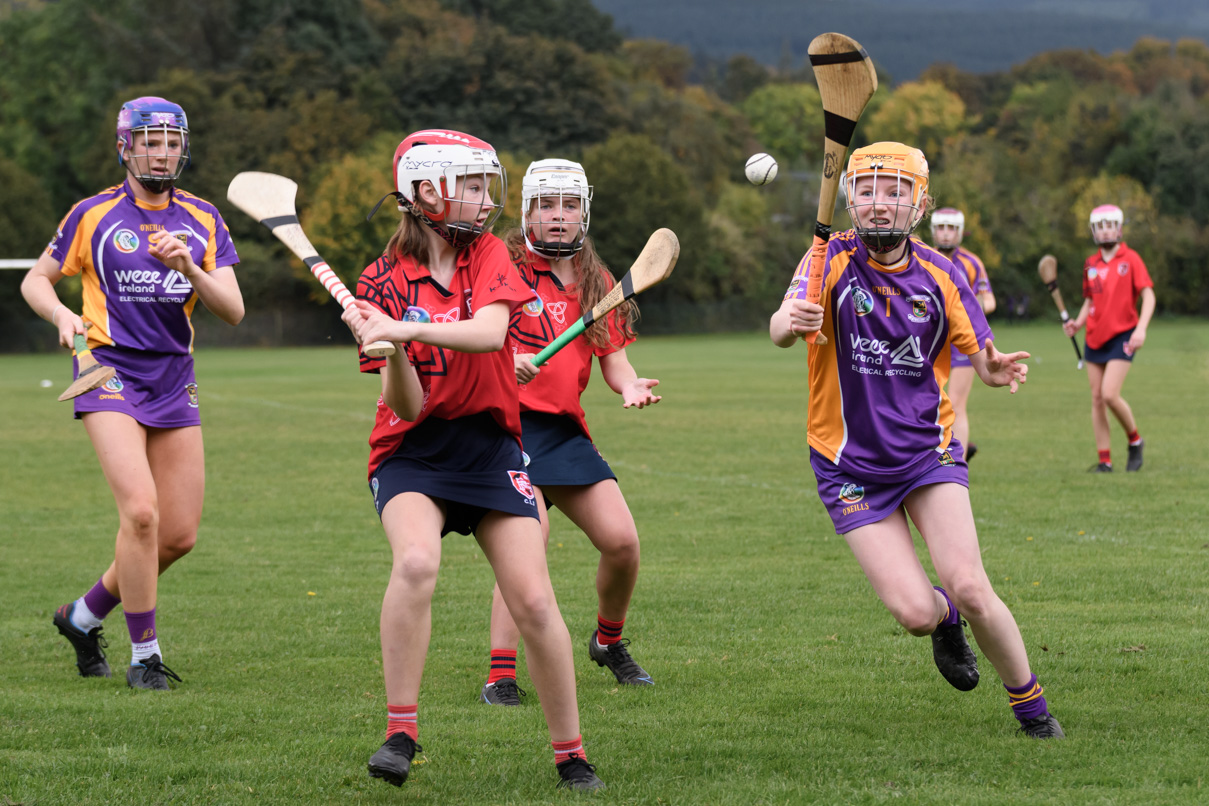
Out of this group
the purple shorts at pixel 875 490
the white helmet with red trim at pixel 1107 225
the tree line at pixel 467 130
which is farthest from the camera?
the tree line at pixel 467 130

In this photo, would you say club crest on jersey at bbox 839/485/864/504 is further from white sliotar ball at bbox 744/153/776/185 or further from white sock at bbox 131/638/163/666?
white sock at bbox 131/638/163/666

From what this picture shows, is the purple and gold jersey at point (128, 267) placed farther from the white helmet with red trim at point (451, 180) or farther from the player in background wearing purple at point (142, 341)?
the white helmet with red trim at point (451, 180)

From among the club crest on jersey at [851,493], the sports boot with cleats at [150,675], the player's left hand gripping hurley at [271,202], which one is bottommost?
the sports boot with cleats at [150,675]

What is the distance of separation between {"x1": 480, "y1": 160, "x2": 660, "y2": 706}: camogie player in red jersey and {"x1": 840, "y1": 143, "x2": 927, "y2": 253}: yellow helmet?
1201 millimetres

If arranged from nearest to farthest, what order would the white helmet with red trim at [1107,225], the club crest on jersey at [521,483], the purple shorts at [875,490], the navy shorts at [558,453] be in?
the club crest on jersey at [521,483], the purple shorts at [875,490], the navy shorts at [558,453], the white helmet with red trim at [1107,225]

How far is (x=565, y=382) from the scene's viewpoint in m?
6.02

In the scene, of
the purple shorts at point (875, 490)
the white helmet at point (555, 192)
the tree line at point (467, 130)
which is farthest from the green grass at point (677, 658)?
the tree line at point (467, 130)

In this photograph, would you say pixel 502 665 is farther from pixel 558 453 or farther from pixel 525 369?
pixel 525 369

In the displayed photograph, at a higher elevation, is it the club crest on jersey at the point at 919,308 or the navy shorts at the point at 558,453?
the club crest on jersey at the point at 919,308

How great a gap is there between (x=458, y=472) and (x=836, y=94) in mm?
1884

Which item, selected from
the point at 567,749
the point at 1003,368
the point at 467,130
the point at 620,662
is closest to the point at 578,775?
the point at 567,749

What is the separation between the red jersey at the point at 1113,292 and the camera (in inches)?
528

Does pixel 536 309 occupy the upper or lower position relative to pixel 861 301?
lower

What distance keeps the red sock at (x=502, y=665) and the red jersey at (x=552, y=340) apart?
104 centimetres
